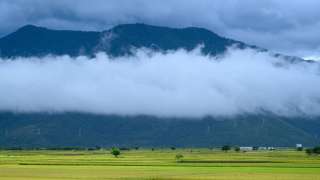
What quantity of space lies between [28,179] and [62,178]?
15.1 ft

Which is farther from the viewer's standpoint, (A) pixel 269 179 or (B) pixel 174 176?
(B) pixel 174 176

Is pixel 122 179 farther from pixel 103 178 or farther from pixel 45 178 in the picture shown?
pixel 45 178

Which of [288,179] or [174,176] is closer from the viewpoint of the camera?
[288,179]

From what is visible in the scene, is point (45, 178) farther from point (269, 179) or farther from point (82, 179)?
point (269, 179)

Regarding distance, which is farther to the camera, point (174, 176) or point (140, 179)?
point (174, 176)

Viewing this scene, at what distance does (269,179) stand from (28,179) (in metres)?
30.3

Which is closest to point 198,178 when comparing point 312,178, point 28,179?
point 312,178

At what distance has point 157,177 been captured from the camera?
91.4 metres

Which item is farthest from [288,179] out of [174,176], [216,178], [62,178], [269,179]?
[62,178]

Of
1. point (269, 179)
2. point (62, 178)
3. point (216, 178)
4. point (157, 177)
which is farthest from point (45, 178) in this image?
point (269, 179)

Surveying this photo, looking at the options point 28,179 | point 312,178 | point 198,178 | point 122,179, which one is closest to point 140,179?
point 122,179

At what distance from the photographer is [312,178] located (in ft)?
287

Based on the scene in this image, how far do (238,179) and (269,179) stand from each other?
12.6 ft

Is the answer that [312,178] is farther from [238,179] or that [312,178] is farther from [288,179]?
[238,179]
